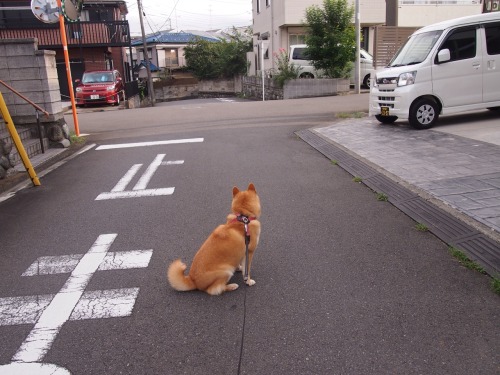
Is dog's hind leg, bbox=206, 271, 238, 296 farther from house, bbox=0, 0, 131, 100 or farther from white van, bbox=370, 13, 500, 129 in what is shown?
house, bbox=0, 0, 131, 100

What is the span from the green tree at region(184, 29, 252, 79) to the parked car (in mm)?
14197

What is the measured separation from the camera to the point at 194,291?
3.40 metres

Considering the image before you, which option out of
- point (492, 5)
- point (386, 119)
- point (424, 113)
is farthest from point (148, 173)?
point (492, 5)

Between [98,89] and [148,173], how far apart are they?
1601 cm

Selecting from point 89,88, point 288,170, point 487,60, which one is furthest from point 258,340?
point 89,88

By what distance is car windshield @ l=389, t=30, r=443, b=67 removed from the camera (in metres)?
9.02

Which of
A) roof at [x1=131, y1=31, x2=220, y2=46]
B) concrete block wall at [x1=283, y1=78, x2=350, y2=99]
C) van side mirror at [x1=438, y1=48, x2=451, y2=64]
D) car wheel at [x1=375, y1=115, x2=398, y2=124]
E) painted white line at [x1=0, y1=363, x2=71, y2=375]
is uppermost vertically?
roof at [x1=131, y1=31, x2=220, y2=46]

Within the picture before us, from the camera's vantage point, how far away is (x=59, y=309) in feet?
10.5

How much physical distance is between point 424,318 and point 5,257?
386cm

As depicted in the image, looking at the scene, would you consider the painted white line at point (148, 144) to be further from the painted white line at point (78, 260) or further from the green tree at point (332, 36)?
the green tree at point (332, 36)

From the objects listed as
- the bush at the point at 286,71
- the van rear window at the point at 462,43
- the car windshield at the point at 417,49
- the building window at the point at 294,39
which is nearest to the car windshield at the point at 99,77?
the bush at the point at 286,71

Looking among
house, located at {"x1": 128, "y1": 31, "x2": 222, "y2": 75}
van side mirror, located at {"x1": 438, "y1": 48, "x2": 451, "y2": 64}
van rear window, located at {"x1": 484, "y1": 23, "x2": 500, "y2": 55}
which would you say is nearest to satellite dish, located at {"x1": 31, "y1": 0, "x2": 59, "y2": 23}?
van side mirror, located at {"x1": 438, "y1": 48, "x2": 451, "y2": 64}

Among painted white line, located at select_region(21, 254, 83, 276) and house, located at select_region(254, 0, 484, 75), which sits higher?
house, located at select_region(254, 0, 484, 75)

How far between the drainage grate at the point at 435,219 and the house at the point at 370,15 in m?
19.0
